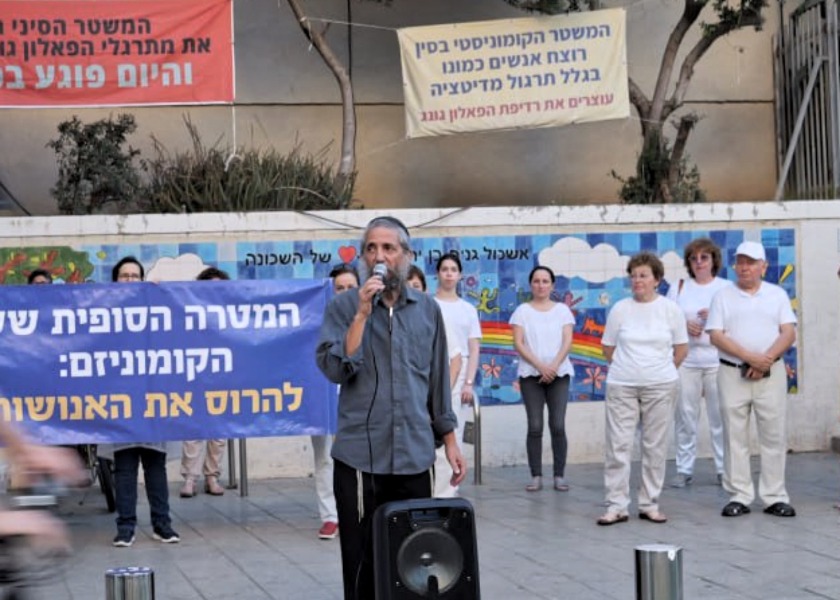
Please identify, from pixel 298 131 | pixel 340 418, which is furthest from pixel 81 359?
pixel 298 131

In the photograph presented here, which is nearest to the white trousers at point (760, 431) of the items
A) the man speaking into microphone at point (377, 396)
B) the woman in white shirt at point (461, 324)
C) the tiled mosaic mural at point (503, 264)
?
the woman in white shirt at point (461, 324)

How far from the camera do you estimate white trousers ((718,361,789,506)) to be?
11508 millimetres

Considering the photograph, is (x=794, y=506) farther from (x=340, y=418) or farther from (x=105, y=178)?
(x=105, y=178)

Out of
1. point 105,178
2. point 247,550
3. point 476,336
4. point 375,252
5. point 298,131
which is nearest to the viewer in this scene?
point 375,252

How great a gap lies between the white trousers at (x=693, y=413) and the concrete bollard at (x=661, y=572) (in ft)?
22.3

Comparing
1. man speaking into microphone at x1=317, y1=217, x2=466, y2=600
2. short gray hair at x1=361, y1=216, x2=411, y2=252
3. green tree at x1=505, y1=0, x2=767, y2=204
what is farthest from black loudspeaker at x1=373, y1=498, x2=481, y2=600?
green tree at x1=505, y1=0, x2=767, y2=204

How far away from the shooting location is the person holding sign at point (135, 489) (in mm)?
10664

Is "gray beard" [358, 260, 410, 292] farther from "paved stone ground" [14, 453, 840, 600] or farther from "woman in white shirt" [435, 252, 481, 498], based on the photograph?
"woman in white shirt" [435, 252, 481, 498]

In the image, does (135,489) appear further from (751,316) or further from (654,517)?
(751,316)

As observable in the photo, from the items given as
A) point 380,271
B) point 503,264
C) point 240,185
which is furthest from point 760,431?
point 240,185

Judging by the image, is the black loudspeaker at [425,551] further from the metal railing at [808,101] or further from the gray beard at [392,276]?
the metal railing at [808,101]

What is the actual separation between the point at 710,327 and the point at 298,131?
23.5ft

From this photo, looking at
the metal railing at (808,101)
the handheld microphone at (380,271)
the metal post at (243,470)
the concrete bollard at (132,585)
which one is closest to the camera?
the concrete bollard at (132,585)

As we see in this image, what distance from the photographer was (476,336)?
12445mm
